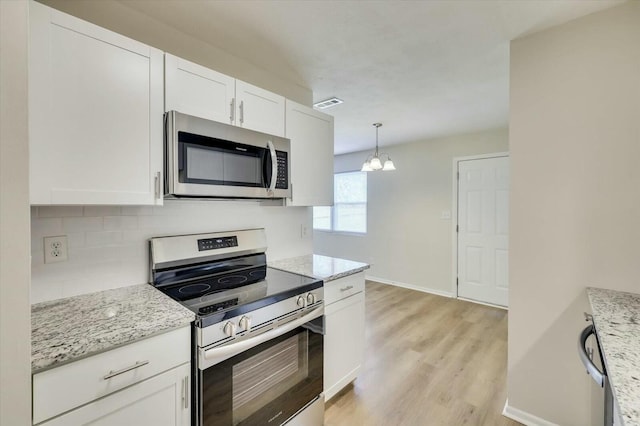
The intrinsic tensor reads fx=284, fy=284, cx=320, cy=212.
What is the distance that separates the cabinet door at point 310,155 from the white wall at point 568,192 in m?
1.31

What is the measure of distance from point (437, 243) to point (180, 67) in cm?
410

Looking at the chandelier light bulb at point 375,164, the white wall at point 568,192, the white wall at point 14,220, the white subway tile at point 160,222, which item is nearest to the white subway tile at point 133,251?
the white subway tile at point 160,222

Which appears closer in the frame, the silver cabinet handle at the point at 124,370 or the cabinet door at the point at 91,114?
the silver cabinet handle at the point at 124,370

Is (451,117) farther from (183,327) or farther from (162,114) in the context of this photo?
(183,327)

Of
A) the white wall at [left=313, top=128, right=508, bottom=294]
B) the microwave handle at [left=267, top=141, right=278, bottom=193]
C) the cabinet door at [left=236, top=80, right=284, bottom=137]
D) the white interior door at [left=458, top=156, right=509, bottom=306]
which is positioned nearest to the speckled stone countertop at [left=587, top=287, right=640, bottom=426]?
the microwave handle at [left=267, top=141, right=278, bottom=193]

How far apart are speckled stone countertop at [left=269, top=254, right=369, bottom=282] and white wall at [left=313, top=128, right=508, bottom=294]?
269 cm

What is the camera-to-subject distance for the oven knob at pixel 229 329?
128 cm

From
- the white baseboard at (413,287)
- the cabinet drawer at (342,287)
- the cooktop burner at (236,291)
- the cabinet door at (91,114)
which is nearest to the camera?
the cabinet door at (91,114)

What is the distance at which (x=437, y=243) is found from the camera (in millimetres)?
4445

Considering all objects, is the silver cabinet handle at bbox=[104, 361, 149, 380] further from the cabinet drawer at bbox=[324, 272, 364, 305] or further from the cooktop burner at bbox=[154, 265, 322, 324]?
the cabinet drawer at bbox=[324, 272, 364, 305]

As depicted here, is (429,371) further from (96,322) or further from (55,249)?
(55,249)

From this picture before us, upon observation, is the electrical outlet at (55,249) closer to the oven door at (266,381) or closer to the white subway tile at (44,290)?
the white subway tile at (44,290)

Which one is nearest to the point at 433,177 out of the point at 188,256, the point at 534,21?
the point at 534,21

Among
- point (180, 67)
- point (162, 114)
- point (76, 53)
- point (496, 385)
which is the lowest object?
point (496, 385)
